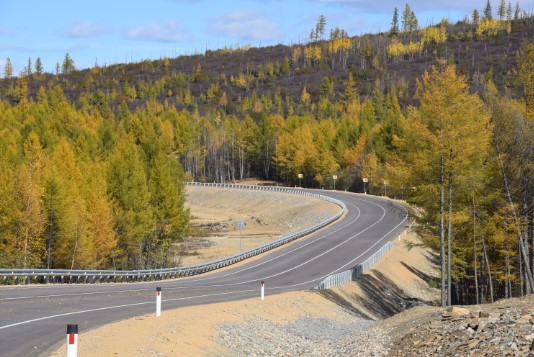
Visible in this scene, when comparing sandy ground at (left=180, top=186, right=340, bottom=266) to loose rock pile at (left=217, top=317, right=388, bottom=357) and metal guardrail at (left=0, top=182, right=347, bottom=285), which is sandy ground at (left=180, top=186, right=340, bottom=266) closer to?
metal guardrail at (left=0, top=182, right=347, bottom=285)

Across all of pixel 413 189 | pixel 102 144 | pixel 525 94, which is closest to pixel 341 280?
pixel 413 189

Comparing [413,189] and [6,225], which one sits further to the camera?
[6,225]

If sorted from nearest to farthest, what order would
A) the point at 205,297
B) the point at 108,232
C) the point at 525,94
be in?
the point at 205,297 < the point at 525,94 < the point at 108,232

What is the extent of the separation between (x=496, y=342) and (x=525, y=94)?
22.0 metres

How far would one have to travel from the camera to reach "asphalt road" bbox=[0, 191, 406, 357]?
17.3 metres

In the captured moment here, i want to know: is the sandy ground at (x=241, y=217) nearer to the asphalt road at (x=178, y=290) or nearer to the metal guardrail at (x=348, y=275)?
the asphalt road at (x=178, y=290)

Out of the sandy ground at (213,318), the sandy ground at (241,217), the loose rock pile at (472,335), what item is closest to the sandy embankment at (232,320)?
the sandy ground at (213,318)

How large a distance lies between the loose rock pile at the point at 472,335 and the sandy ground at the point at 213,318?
5.19 metres

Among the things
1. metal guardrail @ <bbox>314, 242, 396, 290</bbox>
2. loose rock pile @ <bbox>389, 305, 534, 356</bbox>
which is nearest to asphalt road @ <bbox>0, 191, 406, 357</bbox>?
metal guardrail @ <bbox>314, 242, 396, 290</bbox>

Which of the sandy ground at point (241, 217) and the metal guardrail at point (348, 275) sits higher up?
the metal guardrail at point (348, 275)

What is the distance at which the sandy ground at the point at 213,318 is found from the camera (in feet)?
51.9

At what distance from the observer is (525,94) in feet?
114

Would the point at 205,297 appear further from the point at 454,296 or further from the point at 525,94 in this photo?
the point at 454,296

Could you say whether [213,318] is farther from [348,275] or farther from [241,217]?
[241,217]
